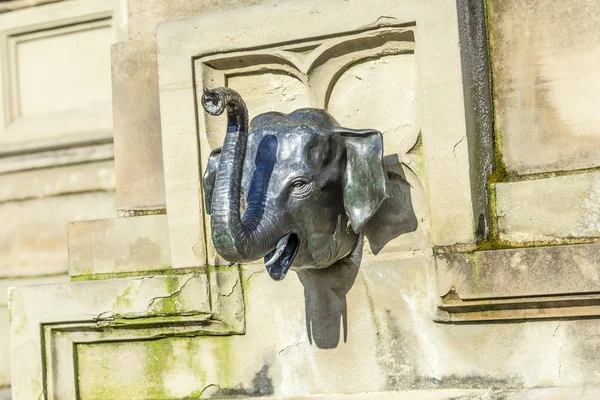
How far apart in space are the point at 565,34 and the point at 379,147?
2.08 ft

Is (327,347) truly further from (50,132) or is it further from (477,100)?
(50,132)

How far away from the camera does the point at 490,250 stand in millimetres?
3168

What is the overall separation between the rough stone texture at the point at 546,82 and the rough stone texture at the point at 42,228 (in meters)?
1.67

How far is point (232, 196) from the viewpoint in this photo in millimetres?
2850

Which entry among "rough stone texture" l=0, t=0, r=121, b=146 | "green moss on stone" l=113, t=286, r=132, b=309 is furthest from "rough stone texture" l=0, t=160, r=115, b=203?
"green moss on stone" l=113, t=286, r=132, b=309

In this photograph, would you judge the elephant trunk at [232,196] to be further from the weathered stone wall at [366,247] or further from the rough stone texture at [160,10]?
the rough stone texture at [160,10]

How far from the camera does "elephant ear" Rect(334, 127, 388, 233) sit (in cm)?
317

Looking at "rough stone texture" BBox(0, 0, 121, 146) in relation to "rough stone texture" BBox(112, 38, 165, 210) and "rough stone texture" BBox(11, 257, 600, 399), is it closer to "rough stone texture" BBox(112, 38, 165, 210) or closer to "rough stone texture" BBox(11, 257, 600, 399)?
"rough stone texture" BBox(112, 38, 165, 210)

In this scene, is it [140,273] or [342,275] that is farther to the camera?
[140,273]

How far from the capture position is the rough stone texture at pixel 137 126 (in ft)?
12.4

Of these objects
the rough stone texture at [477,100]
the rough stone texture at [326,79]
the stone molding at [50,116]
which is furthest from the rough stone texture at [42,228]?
the rough stone texture at [477,100]

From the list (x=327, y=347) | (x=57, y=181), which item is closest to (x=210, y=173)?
(x=327, y=347)

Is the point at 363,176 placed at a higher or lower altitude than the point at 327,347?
higher

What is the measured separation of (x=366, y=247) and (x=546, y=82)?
0.68m
